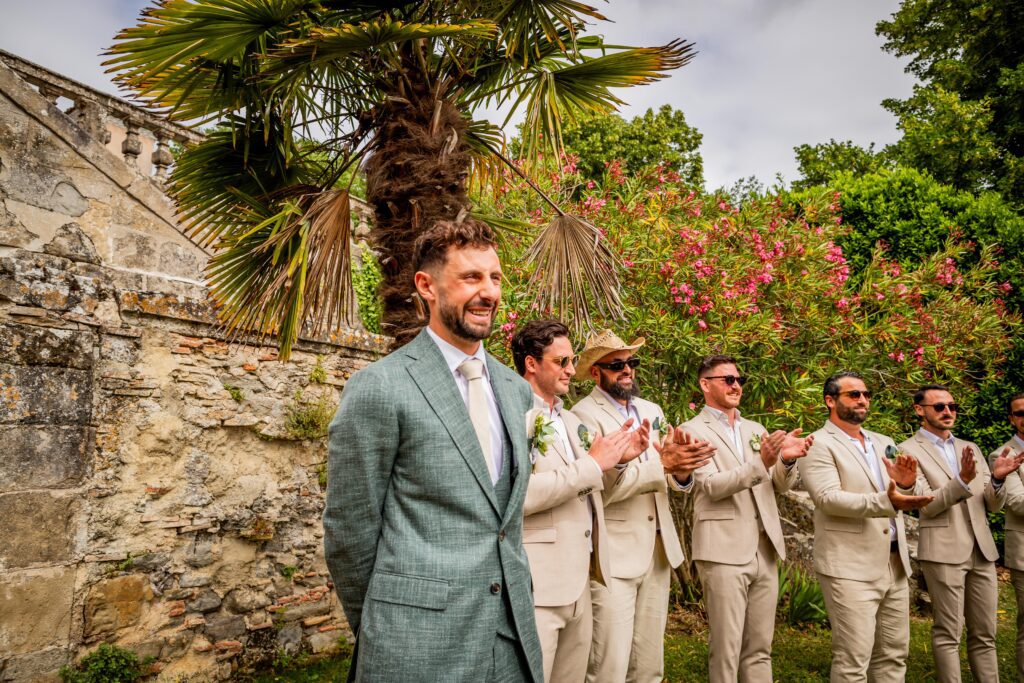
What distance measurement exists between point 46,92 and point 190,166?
6.18 meters

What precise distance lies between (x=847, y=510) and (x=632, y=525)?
1.48m

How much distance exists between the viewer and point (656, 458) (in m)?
4.29

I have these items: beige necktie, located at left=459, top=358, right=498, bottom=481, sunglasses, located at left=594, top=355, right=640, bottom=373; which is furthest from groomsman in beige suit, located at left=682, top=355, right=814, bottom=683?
beige necktie, located at left=459, top=358, right=498, bottom=481

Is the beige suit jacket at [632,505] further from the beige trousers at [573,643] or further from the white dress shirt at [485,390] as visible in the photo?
the white dress shirt at [485,390]

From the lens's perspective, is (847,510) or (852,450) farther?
(852,450)

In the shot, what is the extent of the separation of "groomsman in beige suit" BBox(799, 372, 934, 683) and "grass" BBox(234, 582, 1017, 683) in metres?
1.52

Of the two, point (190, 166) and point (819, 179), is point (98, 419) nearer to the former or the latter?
point (190, 166)

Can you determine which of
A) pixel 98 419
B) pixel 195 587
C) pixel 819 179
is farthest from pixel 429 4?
pixel 819 179

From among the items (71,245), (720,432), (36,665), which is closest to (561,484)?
(720,432)

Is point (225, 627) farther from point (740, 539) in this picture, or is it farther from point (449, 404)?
point (449, 404)

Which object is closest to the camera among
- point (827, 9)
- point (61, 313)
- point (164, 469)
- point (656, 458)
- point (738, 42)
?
point (656, 458)

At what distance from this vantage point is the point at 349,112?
18.5 feet

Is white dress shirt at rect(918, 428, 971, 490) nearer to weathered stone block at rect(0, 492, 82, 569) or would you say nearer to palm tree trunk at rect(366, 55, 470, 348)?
palm tree trunk at rect(366, 55, 470, 348)

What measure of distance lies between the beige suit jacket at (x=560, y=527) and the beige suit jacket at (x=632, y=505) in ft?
0.97
